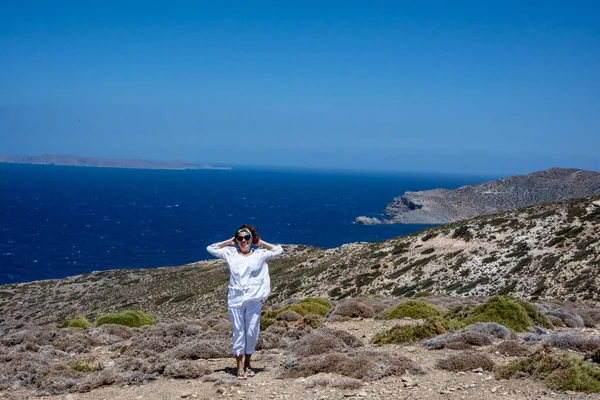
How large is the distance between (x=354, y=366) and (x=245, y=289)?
7.95 ft

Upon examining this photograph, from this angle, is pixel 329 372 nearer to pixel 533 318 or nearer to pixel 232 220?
pixel 533 318

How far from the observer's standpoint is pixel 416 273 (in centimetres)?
4766

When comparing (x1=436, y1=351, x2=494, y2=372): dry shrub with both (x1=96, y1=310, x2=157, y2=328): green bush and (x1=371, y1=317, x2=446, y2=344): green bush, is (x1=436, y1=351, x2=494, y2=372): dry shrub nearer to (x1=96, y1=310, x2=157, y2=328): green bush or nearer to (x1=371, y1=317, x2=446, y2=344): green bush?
(x1=371, y1=317, x2=446, y2=344): green bush

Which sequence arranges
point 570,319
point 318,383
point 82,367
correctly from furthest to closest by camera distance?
point 570,319 < point 82,367 < point 318,383

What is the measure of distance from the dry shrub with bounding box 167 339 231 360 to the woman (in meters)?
2.22

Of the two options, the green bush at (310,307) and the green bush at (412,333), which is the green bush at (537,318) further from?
the green bush at (310,307)

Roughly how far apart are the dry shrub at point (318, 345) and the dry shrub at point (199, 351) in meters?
1.63

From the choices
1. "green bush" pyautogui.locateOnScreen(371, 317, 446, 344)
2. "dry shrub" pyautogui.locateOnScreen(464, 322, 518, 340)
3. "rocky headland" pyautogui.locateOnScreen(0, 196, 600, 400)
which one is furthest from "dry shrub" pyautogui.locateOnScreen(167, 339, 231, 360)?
"dry shrub" pyautogui.locateOnScreen(464, 322, 518, 340)

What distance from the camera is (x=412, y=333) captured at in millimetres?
12977

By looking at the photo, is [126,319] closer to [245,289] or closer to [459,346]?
[245,289]

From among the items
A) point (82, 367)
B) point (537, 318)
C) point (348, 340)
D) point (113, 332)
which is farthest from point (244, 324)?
point (537, 318)

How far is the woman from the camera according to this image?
31.6ft

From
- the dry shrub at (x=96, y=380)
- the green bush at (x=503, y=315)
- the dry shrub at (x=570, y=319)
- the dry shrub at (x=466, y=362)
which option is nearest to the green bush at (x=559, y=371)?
the dry shrub at (x=466, y=362)

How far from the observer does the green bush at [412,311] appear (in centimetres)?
1712
